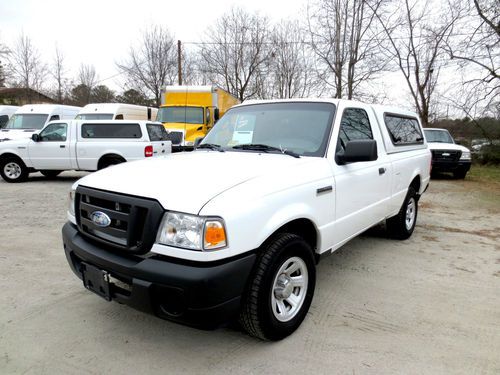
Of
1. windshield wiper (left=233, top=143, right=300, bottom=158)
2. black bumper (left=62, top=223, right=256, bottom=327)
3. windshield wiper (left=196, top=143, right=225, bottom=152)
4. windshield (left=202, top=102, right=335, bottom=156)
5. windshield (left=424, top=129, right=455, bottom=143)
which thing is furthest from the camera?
windshield (left=424, top=129, right=455, bottom=143)

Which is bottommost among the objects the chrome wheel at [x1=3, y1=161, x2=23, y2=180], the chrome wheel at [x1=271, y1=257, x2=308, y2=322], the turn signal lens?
the chrome wheel at [x1=271, y1=257, x2=308, y2=322]

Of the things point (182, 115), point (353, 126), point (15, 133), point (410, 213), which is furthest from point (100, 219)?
point (15, 133)

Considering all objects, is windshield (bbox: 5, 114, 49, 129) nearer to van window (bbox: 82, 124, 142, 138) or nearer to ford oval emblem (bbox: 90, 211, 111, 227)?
van window (bbox: 82, 124, 142, 138)

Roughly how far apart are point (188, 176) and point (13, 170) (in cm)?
1031

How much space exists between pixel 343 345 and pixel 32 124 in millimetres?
15475

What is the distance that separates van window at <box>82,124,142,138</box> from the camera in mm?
10148

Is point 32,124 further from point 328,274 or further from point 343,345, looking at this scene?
point 343,345

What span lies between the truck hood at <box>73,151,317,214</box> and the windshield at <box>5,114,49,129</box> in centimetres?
1375

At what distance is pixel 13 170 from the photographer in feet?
34.3

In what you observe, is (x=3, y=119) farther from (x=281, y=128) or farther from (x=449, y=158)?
(x=449, y=158)

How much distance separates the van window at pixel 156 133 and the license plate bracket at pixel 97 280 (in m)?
8.08

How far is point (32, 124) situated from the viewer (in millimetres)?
14320

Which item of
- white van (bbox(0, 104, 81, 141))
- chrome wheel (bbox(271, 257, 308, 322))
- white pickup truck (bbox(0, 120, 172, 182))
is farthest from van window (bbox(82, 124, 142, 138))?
chrome wheel (bbox(271, 257, 308, 322))

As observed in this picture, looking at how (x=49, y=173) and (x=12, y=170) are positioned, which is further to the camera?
(x=49, y=173)
